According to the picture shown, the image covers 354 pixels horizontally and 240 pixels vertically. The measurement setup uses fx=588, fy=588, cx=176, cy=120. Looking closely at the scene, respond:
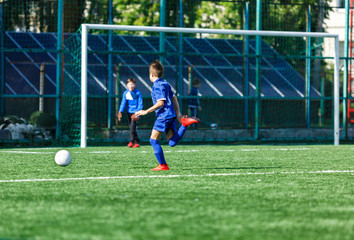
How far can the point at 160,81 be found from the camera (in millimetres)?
7160

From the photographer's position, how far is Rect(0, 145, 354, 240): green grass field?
352cm

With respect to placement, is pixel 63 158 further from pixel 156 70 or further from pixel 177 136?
pixel 156 70

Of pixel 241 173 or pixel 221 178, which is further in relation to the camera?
pixel 241 173

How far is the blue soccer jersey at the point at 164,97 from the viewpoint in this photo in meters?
7.03

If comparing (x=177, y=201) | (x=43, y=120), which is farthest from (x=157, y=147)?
(x=43, y=120)

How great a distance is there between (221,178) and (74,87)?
8.20 meters

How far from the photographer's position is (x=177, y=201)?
4609 millimetres

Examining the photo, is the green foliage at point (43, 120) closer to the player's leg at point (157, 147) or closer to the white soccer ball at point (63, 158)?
the white soccer ball at point (63, 158)

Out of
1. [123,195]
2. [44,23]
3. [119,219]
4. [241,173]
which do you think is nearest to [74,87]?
[44,23]

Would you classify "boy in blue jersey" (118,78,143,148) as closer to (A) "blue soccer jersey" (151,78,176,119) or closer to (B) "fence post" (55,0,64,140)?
(B) "fence post" (55,0,64,140)

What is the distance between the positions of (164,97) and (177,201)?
257cm

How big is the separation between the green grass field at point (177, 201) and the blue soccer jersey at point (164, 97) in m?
0.70

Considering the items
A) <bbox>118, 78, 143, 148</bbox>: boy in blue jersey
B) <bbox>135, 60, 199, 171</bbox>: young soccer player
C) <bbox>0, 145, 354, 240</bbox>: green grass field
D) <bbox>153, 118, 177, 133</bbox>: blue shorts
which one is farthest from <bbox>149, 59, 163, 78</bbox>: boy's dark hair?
<bbox>118, 78, 143, 148</bbox>: boy in blue jersey

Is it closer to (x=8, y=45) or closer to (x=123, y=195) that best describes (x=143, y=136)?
(x=8, y=45)
